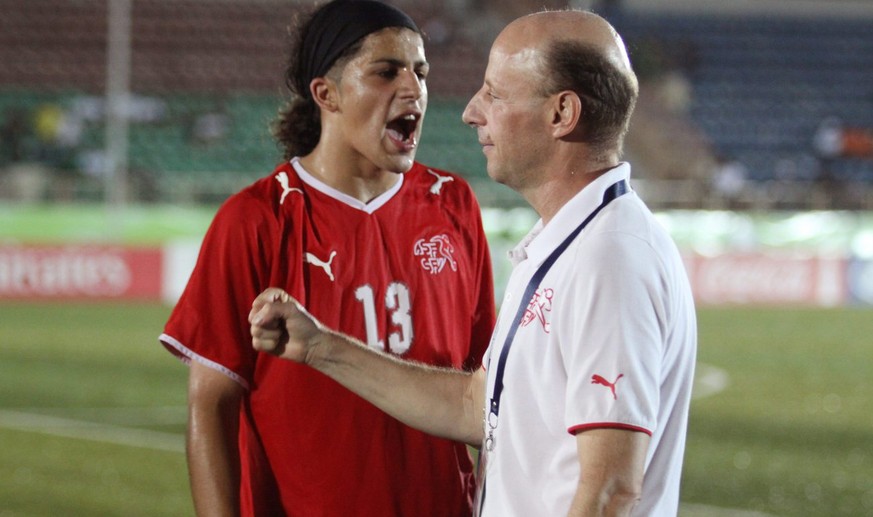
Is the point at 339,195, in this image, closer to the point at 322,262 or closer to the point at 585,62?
the point at 322,262

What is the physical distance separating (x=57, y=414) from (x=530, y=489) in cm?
810

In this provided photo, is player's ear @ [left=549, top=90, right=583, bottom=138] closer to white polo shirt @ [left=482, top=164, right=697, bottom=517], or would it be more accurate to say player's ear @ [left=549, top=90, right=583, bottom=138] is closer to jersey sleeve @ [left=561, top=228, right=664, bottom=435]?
white polo shirt @ [left=482, top=164, right=697, bottom=517]

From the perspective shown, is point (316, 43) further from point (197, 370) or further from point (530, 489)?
point (530, 489)

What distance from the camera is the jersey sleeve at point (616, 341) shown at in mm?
2113

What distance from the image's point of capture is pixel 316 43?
3.31 metres

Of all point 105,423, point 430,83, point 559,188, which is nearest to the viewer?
point 559,188

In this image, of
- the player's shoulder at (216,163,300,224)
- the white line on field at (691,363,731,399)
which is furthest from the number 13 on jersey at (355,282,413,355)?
the white line on field at (691,363,731,399)

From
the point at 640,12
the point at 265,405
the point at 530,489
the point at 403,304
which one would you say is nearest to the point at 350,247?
the point at 403,304

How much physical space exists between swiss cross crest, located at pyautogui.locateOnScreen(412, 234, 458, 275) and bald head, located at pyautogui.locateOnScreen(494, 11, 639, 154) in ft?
2.95

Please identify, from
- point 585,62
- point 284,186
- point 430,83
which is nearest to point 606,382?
point 585,62

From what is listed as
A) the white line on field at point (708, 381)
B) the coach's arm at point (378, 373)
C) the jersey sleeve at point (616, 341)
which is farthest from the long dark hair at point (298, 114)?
the white line on field at point (708, 381)

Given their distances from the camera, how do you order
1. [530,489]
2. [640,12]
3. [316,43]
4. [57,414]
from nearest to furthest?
1. [530,489]
2. [316,43]
3. [57,414]
4. [640,12]

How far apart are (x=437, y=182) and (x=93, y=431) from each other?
6467mm

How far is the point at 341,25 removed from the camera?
10.6 ft
